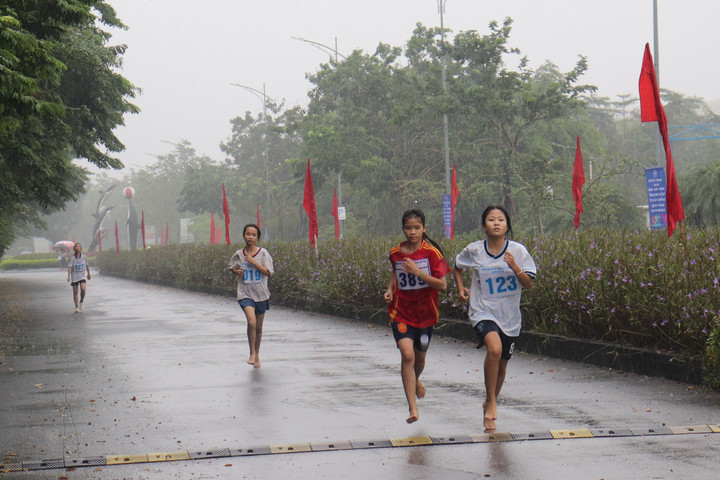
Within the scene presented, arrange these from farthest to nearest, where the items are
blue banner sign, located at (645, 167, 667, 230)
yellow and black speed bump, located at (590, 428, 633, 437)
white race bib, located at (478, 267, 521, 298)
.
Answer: blue banner sign, located at (645, 167, 667, 230) < white race bib, located at (478, 267, 521, 298) < yellow and black speed bump, located at (590, 428, 633, 437)

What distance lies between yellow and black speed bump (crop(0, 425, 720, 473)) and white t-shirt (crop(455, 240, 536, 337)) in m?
0.85

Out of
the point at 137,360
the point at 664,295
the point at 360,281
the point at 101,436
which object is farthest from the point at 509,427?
the point at 360,281

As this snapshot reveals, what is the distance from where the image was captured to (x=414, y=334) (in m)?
7.65

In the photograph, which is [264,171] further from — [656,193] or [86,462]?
[86,462]

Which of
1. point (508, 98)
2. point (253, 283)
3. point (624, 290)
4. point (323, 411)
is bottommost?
point (323, 411)

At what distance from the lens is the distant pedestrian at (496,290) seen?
7.24m

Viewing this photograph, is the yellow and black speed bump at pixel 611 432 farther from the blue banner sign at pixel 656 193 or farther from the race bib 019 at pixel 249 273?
the blue banner sign at pixel 656 193

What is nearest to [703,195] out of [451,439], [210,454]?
[451,439]

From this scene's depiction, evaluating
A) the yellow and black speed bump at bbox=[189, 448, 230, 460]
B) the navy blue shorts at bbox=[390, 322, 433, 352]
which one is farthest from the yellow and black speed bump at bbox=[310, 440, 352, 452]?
the navy blue shorts at bbox=[390, 322, 433, 352]

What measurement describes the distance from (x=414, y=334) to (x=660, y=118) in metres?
6.45

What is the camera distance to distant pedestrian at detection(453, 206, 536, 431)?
7.24 metres

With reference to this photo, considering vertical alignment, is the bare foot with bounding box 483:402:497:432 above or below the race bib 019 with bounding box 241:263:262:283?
below

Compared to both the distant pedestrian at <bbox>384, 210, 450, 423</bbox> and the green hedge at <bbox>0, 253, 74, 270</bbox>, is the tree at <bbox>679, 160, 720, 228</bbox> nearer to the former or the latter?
the distant pedestrian at <bbox>384, 210, 450, 423</bbox>

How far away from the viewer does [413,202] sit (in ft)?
178
